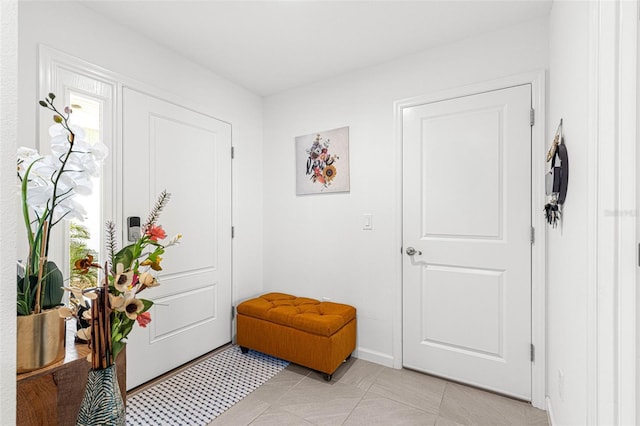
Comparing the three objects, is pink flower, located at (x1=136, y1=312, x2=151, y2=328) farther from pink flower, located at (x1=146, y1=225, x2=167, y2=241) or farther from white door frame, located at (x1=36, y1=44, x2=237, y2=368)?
white door frame, located at (x1=36, y1=44, x2=237, y2=368)

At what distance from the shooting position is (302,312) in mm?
2418

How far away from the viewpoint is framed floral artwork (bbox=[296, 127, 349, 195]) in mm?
2682

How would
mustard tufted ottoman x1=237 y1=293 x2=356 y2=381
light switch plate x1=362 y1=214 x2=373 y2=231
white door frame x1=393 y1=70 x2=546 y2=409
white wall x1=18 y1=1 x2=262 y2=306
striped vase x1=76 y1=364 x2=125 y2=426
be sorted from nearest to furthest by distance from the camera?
striped vase x1=76 y1=364 x2=125 y2=426
white wall x1=18 y1=1 x2=262 y2=306
white door frame x1=393 y1=70 x2=546 y2=409
mustard tufted ottoman x1=237 y1=293 x2=356 y2=381
light switch plate x1=362 y1=214 x2=373 y2=231

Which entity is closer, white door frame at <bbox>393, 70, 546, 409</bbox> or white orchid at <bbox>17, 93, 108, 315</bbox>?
white orchid at <bbox>17, 93, 108, 315</bbox>

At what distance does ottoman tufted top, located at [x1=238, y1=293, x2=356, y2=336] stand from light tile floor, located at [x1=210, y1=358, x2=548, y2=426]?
387 mm

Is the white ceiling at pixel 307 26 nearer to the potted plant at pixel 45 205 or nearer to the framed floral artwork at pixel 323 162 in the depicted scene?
the framed floral artwork at pixel 323 162

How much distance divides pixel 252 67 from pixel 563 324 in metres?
2.73

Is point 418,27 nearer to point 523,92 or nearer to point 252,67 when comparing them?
point 523,92

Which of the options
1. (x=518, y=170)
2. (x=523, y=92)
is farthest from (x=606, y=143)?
(x=523, y=92)

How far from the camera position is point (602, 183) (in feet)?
2.90

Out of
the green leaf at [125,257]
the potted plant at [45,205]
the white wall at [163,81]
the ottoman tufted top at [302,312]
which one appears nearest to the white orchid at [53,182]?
the potted plant at [45,205]

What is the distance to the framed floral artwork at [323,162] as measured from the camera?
268 cm

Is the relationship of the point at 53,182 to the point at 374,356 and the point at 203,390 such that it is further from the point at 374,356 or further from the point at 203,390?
the point at 374,356

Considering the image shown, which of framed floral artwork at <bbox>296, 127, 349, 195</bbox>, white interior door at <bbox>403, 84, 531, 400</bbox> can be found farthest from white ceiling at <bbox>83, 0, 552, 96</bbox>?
framed floral artwork at <bbox>296, 127, 349, 195</bbox>
